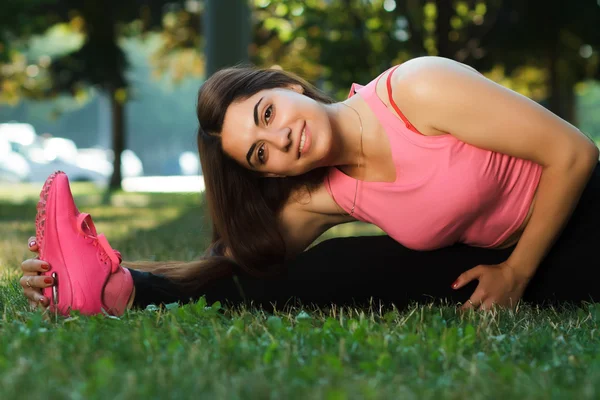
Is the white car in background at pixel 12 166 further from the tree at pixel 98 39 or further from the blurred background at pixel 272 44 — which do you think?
the tree at pixel 98 39

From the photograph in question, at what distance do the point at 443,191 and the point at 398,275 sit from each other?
1.61 feet

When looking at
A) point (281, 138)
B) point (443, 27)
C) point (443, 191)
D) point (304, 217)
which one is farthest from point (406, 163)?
point (443, 27)

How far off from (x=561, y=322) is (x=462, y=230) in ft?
2.13

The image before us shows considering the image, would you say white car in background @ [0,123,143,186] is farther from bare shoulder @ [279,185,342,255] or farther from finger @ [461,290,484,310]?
finger @ [461,290,484,310]

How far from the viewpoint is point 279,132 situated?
3555mm

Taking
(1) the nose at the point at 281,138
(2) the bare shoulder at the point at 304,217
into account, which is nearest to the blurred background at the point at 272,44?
(2) the bare shoulder at the point at 304,217

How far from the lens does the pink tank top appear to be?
3629 millimetres

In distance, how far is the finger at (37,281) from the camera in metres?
3.46

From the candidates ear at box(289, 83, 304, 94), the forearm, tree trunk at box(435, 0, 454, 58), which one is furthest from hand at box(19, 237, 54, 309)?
tree trunk at box(435, 0, 454, 58)

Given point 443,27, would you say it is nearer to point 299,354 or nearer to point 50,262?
point 50,262

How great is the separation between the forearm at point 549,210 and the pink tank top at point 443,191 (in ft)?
0.32

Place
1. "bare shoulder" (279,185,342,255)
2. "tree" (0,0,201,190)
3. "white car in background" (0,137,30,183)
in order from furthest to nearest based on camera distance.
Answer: "white car in background" (0,137,30,183) → "tree" (0,0,201,190) → "bare shoulder" (279,185,342,255)

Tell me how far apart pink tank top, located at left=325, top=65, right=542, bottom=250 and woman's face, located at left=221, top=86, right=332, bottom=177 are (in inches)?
12.9

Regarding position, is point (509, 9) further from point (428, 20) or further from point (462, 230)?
point (462, 230)
